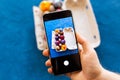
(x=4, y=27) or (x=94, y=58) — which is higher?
(x=4, y=27)

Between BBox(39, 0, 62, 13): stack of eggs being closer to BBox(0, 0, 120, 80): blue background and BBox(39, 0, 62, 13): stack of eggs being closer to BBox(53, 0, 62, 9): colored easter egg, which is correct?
BBox(53, 0, 62, 9): colored easter egg

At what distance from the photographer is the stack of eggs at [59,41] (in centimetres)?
77

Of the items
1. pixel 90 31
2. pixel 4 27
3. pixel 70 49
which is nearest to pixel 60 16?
pixel 70 49

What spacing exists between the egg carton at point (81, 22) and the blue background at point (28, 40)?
2.5 inches

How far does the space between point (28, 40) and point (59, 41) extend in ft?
1.85

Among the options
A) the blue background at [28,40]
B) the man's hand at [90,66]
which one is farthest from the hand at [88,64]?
the blue background at [28,40]

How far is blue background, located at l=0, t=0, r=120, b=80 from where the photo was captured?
1.25m

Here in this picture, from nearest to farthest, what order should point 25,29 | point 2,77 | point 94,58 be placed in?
1. point 94,58
2. point 2,77
3. point 25,29

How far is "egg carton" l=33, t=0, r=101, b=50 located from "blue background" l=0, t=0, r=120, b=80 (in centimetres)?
6

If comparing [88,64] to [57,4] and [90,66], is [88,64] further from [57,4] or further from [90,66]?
[57,4]

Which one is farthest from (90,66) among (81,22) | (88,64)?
(81,22)

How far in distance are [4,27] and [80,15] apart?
0.40 meters

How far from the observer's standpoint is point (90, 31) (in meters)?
1.28

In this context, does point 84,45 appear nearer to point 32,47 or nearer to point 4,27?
point 32,47
